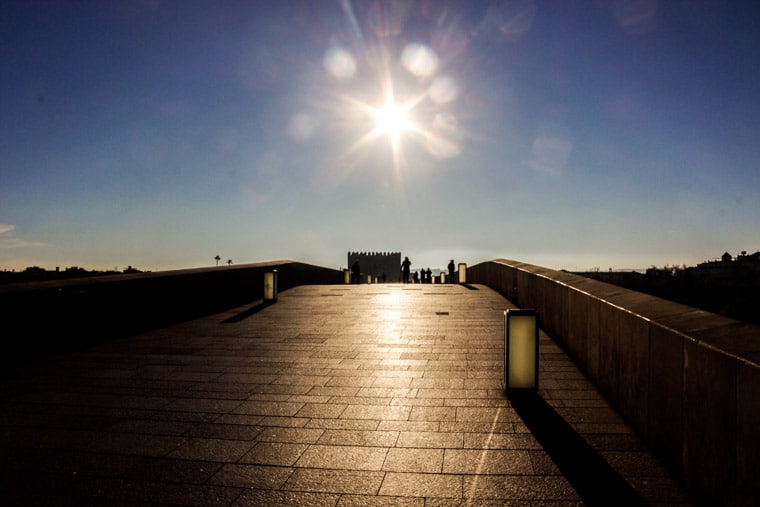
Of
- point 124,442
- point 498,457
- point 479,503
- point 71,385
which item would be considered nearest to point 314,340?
point 71,385

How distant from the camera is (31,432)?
459 cm

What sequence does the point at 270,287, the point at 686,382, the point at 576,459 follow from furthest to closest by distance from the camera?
the point at 270,287
the point at 576,459
the point at 686,382

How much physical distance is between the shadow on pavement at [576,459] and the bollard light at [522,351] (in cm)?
27

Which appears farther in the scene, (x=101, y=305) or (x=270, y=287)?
(x=270, y=287)

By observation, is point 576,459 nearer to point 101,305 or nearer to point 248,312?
point 101,305

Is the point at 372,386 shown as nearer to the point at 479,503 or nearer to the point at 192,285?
the point at 479,503

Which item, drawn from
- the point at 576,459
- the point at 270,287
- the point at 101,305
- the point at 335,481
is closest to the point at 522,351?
the point at 576,459

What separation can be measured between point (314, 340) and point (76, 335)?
12.6 ft

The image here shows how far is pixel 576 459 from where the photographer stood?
3973mm

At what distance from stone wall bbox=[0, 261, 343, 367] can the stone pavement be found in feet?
1.82

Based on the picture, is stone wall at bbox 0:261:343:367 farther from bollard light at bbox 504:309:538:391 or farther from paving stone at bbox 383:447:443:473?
bollard light at bbox 504:309:538:391

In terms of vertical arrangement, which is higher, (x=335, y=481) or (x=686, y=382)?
(x=686, y=382)

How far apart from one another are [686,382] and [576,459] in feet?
3.34

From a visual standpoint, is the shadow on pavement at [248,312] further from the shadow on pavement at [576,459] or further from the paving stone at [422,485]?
the paving stone at [422,485]
